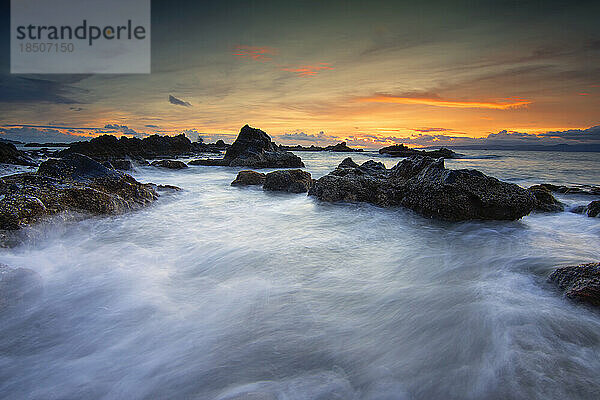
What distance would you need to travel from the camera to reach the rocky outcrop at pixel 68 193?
14.0 feet

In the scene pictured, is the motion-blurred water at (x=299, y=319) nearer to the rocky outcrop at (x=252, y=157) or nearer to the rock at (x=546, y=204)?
the rock at (x=546, y=204)

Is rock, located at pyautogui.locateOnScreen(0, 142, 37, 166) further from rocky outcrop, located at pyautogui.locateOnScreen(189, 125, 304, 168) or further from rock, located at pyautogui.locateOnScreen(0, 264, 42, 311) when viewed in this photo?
rock, located at pyautogui.locateOnScreen(0, 264, 42, 311)

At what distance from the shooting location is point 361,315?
2688mm

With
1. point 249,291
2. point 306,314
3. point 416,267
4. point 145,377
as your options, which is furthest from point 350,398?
point 416,267

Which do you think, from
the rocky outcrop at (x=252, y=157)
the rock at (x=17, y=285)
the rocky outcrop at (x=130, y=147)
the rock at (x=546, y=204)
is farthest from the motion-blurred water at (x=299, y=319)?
the rocky outcrop at (x=130, y=147)

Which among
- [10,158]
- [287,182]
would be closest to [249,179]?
[287,182]

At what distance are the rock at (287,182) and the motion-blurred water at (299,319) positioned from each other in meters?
4.51

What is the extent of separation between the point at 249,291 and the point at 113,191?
4922 millimetres

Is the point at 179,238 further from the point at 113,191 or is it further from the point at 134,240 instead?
→ the point at 113,191

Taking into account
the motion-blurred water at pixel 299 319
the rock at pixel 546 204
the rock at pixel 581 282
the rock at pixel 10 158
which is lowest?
the motion-blurred water at pixel 299 319

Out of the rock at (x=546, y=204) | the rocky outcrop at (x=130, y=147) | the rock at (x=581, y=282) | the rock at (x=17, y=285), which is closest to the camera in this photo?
the rock at (x=581, y=282)

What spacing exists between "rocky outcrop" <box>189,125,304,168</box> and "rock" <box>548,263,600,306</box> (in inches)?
774

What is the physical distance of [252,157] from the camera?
72.2 ft

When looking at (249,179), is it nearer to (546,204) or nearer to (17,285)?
(17,285)
